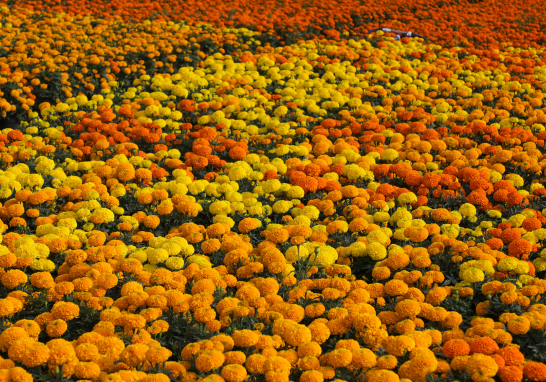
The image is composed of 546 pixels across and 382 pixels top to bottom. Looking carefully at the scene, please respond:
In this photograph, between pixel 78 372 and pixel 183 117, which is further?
pixel 183 117

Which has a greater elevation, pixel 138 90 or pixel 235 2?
pixel 235 2

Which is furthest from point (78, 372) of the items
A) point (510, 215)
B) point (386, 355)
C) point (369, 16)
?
point (369, 16)

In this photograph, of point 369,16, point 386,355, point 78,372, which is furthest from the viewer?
point 369,16

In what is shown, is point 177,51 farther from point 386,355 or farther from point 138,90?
point 386,355

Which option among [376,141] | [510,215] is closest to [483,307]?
[510,215]

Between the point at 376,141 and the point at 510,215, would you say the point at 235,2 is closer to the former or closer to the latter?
the point at 376,141

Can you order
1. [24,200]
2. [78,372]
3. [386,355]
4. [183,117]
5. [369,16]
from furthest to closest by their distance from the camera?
[369,16] < [183,117] < [24,200] < [386,355] < [78,372]
